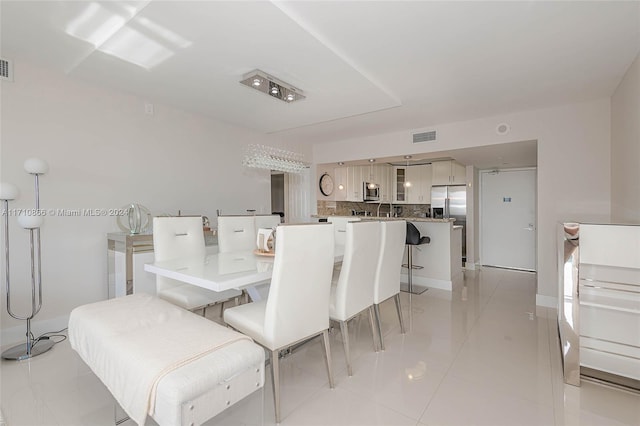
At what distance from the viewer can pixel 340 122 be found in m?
4.46

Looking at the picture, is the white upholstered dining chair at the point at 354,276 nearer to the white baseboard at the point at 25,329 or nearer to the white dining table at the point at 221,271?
the white dining table at the point at 221,271

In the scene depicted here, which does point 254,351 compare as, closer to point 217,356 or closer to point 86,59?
point 217,356

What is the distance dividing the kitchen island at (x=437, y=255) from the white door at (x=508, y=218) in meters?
1.62

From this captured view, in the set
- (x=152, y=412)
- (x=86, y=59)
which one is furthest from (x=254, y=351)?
(x=86, y=59)

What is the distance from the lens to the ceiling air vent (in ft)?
15.2

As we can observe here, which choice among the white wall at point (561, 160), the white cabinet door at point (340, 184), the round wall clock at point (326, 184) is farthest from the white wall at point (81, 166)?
the white wall at point (561, 160)

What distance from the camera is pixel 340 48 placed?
238 cm

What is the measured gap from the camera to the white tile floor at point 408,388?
1752 millimetres

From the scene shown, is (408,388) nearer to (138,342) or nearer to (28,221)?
(138,342)

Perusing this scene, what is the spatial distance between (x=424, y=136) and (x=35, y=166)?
184 inches

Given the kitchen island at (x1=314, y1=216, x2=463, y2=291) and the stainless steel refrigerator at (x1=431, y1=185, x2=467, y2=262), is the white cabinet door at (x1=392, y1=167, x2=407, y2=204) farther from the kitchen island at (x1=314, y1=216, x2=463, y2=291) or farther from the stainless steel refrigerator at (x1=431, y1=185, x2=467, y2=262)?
the kitchen island at (x1=314, y1=216, x2=463, y2=291)

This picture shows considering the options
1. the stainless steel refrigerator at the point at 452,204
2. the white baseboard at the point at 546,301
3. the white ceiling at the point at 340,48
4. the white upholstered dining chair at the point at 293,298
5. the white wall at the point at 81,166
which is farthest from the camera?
the stainless steel refrigerator at the point at 452,204

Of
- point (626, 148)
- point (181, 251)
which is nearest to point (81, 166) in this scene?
point (181, 251)

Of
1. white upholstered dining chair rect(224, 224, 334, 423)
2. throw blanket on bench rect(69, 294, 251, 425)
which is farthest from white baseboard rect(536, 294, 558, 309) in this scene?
throw blanket on bench rect(69, 294, 251, 425)
